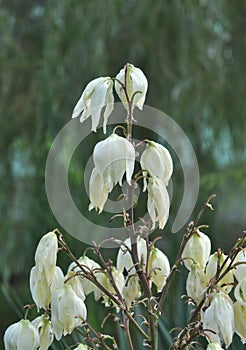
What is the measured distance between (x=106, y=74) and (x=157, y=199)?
50.4 inches

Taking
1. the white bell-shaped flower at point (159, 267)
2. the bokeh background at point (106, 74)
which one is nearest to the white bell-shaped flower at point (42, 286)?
the white bell-shaped flower at point (159, 267)

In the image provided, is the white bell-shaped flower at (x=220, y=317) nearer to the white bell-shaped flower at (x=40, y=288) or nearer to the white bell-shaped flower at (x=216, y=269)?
the white bell-shaped flower at (x=216, y=269)

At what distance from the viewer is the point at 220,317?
607mm

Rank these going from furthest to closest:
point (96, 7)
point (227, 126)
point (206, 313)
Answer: point (227, 126), point (96, 7), point (206, 313)

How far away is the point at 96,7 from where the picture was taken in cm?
185

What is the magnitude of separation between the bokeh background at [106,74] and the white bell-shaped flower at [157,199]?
1141 millimetres

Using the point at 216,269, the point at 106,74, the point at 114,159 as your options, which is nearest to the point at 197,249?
the point at 216,269

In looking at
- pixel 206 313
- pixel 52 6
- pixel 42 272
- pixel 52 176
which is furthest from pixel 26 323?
pixel 52 6

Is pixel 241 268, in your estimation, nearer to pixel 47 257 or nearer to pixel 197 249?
pixel 197 249

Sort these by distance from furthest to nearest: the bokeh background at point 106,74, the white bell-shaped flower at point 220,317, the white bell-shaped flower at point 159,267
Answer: the bokeh background at point 106,74, the white bell-shaped flower at point 159,267, the white bell-shaped flower at point 220,317

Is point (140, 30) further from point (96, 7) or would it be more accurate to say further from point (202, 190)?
point (202, 190)

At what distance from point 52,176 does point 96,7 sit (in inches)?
19.4

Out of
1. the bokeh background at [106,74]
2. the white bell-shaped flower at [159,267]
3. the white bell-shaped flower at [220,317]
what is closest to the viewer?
the white bell-shaped flower at [220,317]

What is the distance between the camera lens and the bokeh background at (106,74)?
6.08 feet
